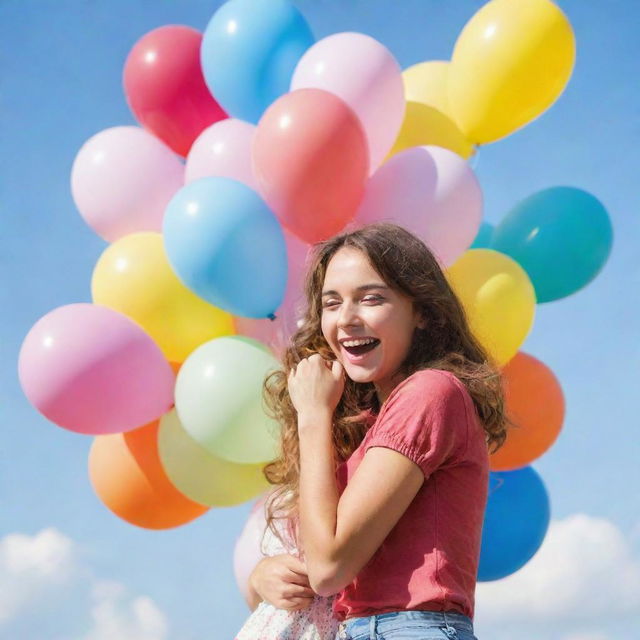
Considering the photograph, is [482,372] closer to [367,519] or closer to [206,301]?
[367,519]

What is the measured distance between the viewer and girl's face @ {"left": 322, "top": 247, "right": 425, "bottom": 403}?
1.78 metres

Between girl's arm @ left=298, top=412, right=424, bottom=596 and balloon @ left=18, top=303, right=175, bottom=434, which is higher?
balloon @ left=18, top=303, right=175, bottom=434

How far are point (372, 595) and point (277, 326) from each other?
227 cm

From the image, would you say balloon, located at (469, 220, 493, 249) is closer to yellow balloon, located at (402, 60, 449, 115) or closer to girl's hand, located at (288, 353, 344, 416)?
yellow balloon, located at (402, 60, 449, 115)

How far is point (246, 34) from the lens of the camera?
4051mm

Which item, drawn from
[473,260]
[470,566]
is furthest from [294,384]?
[473,260]

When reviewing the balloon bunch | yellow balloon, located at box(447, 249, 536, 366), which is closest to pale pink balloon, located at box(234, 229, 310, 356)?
the balloon bunch

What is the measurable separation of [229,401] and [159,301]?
0.67m

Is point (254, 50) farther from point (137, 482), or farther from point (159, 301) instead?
point (137, 482)

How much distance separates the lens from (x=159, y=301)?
380 centimetres

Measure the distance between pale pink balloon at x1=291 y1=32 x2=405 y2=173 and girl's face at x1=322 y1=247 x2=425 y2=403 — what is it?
2019 mm

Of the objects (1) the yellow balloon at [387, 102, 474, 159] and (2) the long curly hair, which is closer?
(2) the long curly hair

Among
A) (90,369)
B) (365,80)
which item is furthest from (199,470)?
(365,80)

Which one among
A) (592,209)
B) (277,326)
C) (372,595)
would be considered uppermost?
(592,209)
